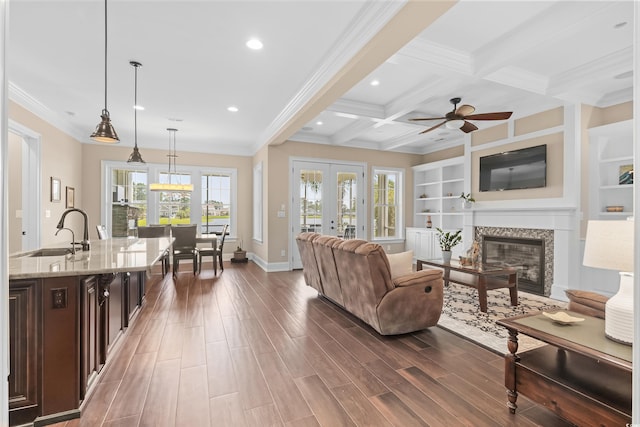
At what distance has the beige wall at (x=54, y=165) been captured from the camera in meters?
4.65

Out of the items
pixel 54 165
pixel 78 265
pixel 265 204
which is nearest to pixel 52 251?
pixel 78 265

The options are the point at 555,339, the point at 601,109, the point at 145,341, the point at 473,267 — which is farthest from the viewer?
the point at 601,109

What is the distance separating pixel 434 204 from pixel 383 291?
216 inches

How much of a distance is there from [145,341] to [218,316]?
2.70 feet

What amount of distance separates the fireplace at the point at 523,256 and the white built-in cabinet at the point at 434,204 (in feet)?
3.57

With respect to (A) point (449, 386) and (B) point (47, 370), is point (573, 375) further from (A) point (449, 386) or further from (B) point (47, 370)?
(B) point (47, 370)

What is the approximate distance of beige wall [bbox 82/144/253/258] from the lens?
21.6 ft

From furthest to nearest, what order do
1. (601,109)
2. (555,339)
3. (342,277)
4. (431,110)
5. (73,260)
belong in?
1. (431,110)
2. (601,109)
3. (342,277)
4. (73,260)
5. (555,339)

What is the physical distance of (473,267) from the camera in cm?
406

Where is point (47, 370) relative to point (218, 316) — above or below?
above

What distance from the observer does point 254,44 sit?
308cm

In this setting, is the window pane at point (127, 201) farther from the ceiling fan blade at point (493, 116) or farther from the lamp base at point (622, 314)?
the lamp base at point (622, 314)

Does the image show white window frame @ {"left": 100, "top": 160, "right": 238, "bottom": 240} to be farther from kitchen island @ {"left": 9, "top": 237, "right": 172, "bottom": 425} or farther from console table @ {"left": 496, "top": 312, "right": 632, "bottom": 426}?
console table @ {"left": 496, "top": 312, "right": 632, "bottom": 426}

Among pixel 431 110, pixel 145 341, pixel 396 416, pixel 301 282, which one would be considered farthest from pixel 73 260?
pixel 431 110
